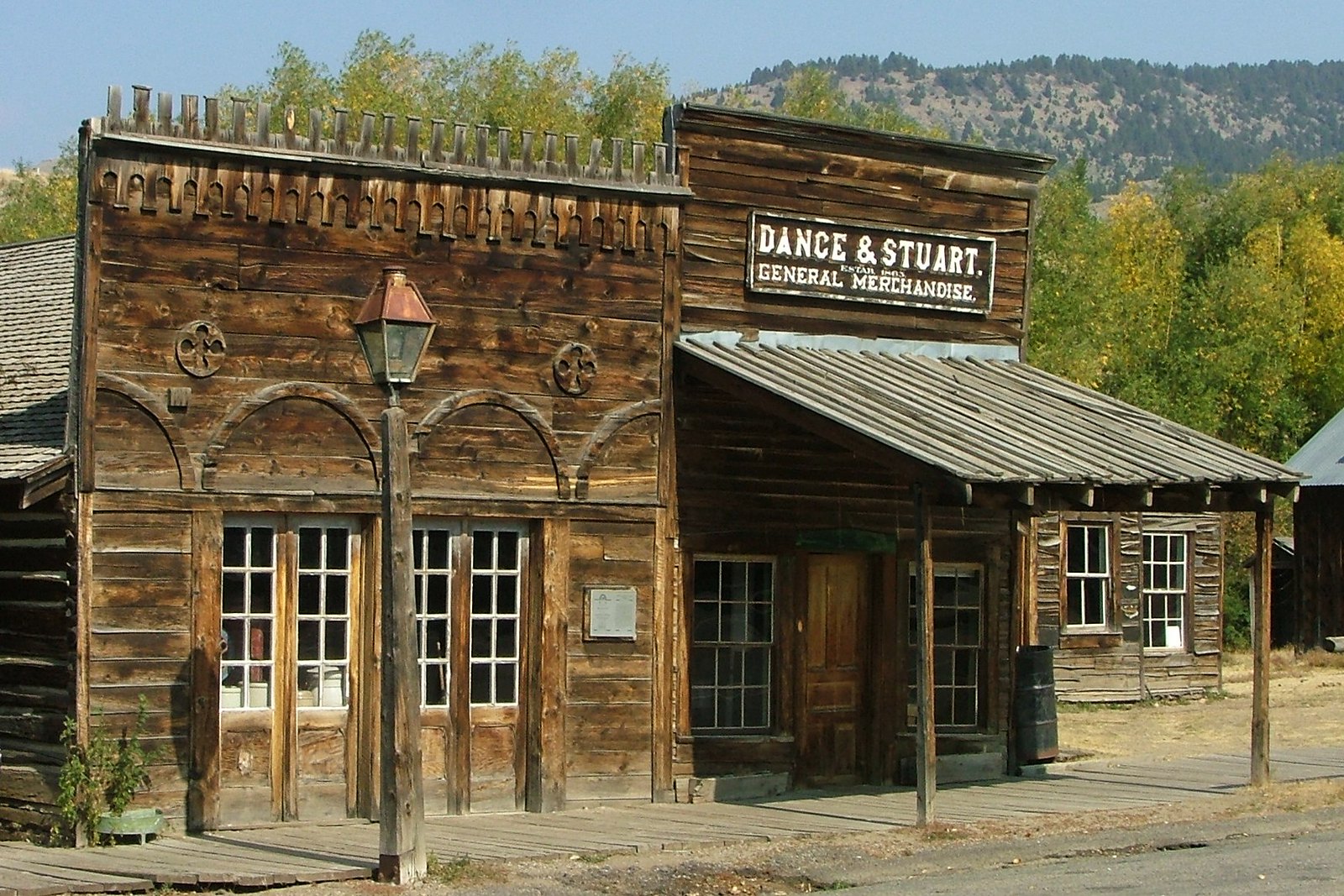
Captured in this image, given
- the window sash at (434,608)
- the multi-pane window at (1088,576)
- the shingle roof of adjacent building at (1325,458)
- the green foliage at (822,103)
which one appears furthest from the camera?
the green foliage at (822,103)

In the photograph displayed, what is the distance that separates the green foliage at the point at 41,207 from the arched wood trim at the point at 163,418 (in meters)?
26.9

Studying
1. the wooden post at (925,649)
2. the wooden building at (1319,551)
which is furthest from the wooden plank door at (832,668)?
the wooden building at (1319,551)

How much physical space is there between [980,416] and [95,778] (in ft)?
23.4

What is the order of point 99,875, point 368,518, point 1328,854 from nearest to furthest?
1. point 99,875
2. point 1328,854
3. point 368,518

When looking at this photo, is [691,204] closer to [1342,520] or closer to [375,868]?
[375,868]

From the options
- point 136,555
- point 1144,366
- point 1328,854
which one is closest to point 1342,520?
point 1144,366

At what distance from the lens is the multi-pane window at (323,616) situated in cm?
1374

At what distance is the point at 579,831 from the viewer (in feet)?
43.9

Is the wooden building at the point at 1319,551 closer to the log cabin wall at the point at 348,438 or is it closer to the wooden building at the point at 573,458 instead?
the wooden building at the point at 573,458

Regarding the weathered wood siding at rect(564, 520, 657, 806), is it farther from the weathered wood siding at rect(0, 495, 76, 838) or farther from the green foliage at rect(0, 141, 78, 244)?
the green foliage at rect(0, 141, 78, 244)

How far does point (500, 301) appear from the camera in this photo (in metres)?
14.6

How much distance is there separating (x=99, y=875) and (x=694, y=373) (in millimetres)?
6183

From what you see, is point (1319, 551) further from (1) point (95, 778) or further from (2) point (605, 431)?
(1) point (95, 778)

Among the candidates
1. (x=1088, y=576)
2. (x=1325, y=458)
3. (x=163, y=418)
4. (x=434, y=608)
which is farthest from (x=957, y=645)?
(x=1325, y=458)
